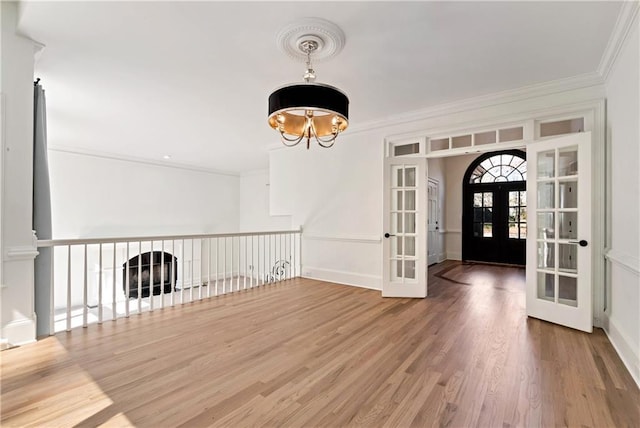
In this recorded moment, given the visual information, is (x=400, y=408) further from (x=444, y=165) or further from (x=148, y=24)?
(x=444, y=165)

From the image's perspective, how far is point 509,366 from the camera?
2.28 m

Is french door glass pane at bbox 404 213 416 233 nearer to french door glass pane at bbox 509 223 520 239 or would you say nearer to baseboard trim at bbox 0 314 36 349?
baseboard trim at bbox 0 314 36 349

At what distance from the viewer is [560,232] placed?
10.6 feet

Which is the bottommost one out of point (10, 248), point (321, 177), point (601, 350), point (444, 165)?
point (601, 350)

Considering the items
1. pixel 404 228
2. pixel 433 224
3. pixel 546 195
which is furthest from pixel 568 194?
pixel 433 224

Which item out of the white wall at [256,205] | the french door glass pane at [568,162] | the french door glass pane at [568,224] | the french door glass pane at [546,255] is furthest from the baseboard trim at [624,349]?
the white wall at [256,205]

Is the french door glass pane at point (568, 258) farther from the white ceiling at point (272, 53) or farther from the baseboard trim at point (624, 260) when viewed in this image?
the white ceiling at point (272, 53)

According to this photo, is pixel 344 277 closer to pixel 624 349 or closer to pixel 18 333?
pixel 624 349

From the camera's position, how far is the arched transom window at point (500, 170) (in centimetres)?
703

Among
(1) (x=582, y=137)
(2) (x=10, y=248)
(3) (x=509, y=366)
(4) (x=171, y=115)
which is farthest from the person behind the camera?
(4) (x=171, y=115)

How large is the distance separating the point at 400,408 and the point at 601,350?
207 centimetres

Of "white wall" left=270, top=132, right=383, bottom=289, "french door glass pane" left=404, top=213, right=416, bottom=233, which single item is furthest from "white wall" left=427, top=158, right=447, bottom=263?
"french door glass pane" left=404, top=213, right=416, bottom=233

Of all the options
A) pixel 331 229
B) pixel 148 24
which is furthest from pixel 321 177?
pixel 148 24

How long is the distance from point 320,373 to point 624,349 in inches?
95.3
